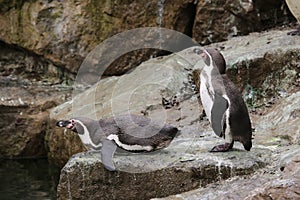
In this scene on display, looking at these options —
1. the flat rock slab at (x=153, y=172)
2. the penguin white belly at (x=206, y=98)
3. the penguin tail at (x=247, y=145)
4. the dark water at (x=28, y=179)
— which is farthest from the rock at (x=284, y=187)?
the dark water at (x=28, y=179)

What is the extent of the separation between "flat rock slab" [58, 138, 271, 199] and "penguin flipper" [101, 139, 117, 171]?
0.34 ft

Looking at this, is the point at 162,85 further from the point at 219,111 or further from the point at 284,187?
the point at 284,187

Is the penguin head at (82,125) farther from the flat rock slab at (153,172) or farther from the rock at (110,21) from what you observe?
the rock at (110,21)

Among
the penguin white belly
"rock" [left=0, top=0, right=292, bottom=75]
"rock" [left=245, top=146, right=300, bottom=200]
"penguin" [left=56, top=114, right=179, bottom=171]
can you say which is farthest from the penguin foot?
"rock" [left=0, top=0, right=292, bottom=75]

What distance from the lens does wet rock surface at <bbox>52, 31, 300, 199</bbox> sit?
482cm

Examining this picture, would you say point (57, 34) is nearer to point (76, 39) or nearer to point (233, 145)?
point (76, 39)

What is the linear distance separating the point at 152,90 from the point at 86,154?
2414 mm

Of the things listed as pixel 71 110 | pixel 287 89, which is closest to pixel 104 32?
pixel 71 110

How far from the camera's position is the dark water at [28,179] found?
7262 mm

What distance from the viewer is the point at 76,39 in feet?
31.5

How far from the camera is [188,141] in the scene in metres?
5.89

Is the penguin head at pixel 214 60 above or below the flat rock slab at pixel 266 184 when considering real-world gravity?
above

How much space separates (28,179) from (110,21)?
2730 millimetres

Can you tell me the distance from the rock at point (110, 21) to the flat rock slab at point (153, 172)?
4.19 metres
